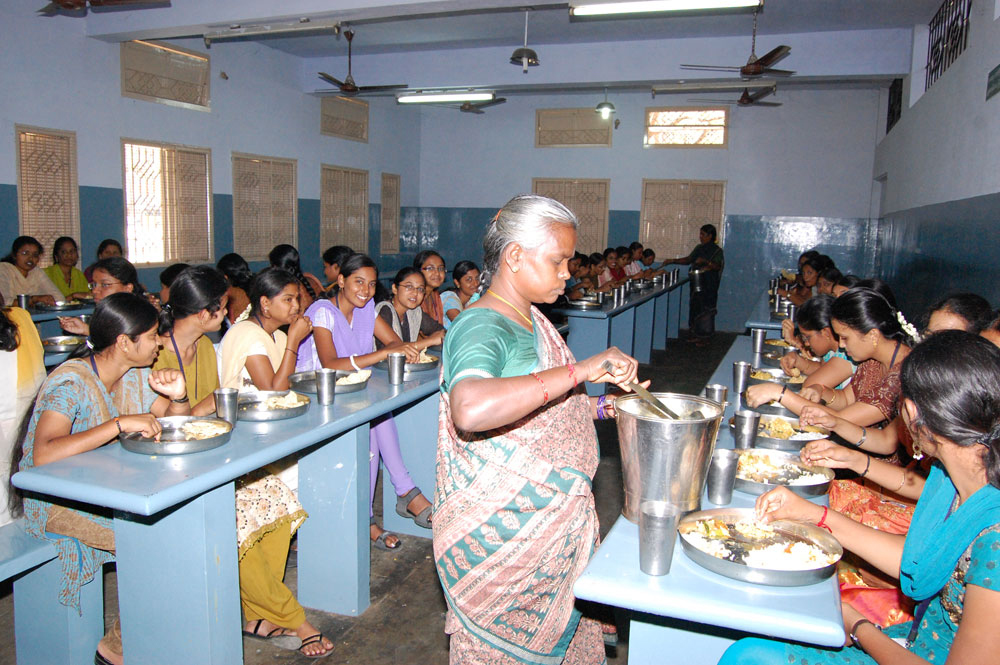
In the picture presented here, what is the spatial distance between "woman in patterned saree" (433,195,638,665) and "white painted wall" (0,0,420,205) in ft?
20.2

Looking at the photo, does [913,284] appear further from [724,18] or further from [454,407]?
[454,407]

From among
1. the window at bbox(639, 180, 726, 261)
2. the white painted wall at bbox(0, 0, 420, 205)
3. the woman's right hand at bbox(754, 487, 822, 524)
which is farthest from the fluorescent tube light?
the woman's right hand at bbox(754, 487, 822, 524)

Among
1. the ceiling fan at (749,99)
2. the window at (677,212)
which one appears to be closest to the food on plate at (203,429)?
the ceiling fan at (749,99)

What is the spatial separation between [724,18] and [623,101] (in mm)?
3804

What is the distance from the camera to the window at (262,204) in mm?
8500

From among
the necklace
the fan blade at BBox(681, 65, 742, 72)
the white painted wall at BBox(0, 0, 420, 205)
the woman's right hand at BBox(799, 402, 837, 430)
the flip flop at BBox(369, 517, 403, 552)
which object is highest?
the fan blade at BBox(681, 65, 742, 72)

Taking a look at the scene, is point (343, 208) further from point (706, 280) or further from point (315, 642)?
point (315, 642)

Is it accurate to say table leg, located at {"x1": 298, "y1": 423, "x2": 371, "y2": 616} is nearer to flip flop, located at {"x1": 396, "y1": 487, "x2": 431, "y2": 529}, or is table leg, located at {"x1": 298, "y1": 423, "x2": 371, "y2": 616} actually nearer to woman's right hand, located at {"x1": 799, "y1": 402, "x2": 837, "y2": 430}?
flip flop, located at {"x1": 396, "y1": 487, "x2": 431, "y2": 529}

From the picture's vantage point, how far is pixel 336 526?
283 centimetres

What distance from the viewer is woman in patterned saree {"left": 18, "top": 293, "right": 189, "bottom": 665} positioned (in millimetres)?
2152

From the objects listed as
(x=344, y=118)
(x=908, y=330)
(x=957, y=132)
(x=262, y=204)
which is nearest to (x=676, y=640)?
(x=908, y=330)

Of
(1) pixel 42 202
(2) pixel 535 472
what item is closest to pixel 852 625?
(2) pixel 535 472

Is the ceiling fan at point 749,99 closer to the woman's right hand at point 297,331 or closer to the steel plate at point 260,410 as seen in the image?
the woman's right hand at point 297,331

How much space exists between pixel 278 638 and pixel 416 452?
1.16 metres
